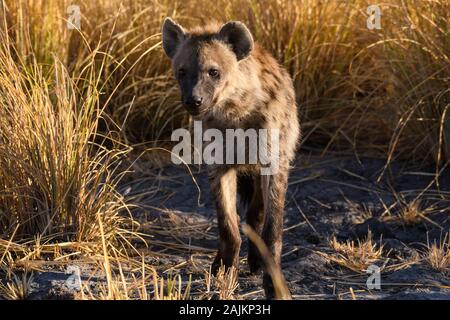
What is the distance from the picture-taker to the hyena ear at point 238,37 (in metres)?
4.59

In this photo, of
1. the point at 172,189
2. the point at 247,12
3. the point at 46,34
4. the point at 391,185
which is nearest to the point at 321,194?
the point at 391,185

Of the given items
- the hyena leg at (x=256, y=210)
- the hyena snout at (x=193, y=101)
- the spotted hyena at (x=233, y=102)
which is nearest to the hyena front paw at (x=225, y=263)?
the spotted hyena at (x=233, y=102)

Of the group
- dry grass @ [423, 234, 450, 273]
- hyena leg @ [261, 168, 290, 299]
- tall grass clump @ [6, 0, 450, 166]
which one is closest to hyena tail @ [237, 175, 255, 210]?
hyena leg @ [261, 168, 290, 299]

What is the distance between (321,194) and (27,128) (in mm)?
2174

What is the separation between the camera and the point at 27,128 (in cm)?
451

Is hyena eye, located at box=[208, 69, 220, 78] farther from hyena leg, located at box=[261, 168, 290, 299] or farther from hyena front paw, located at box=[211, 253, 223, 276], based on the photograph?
hyena front paw, located at box=[211, 253, 223, 276]

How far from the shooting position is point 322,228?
5508 mm

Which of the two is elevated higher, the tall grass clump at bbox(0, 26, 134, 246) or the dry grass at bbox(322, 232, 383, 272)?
the tall grass clump at bbox(0, 26, 134, 246)

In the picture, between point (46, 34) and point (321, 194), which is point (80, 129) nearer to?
point (46, 34)

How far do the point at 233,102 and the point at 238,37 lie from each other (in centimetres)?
34

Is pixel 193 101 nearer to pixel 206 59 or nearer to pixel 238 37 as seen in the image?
pixel 206 59

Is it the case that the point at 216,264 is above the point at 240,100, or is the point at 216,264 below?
below

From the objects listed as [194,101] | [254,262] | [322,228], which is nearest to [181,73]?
[194,101]

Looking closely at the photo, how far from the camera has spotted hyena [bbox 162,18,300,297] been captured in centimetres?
446
